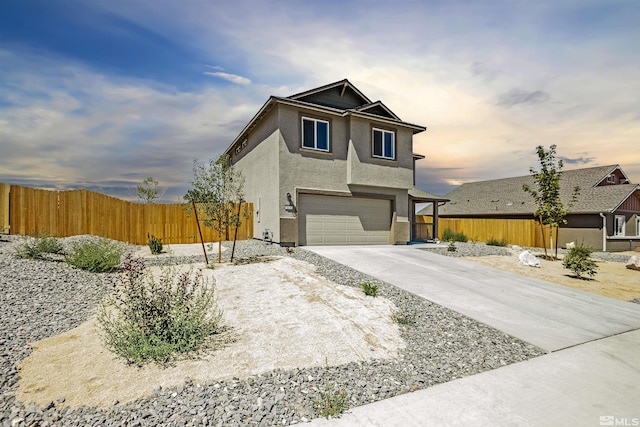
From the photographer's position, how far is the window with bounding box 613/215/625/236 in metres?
21.3

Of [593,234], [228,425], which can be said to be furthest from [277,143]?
[593,234]

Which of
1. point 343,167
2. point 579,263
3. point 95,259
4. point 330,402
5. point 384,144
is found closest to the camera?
point 330,402

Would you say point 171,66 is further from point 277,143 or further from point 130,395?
point 130,395

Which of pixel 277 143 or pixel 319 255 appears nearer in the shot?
pixel 319 255

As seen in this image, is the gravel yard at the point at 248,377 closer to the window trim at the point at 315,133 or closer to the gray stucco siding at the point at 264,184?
the gray stucco siding at the point at 264,184

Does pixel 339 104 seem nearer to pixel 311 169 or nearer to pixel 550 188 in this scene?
pixel 311 169

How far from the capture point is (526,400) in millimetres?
3381

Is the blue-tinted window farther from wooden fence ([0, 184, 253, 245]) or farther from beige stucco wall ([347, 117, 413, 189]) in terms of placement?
wooden fence ([0, 184, 253, 245])

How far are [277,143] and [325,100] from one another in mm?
3623

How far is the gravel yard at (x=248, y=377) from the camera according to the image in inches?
114

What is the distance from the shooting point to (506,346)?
15.9ft

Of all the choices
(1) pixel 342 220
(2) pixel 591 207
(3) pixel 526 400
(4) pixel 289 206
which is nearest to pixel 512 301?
(3) pixel 526 400

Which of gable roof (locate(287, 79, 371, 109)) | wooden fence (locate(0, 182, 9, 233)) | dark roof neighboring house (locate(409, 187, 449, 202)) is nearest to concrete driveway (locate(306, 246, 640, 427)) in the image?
gable roof (locate(287, 79, 371, 109))

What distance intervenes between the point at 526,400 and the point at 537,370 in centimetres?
96
